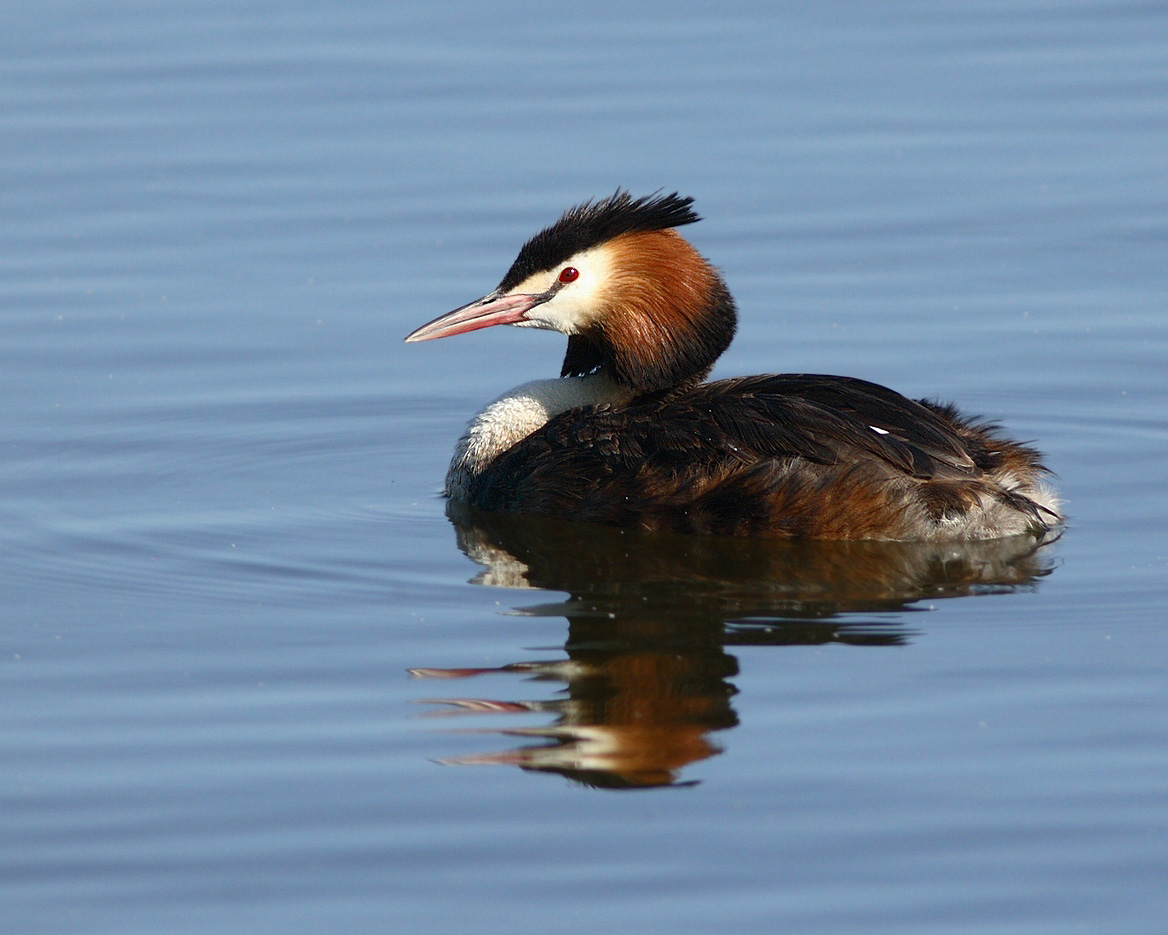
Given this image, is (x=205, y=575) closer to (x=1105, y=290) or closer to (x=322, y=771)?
(x=322, y=771)

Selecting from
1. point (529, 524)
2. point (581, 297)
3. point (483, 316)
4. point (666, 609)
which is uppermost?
point (581, 297)

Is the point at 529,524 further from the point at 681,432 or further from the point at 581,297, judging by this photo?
the point at 581,297

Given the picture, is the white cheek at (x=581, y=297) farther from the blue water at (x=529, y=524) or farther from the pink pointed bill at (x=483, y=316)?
the blue water at (x=529, y=524)

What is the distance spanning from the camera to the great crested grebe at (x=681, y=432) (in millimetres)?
7863

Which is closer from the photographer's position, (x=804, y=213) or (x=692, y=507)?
(x=692, y=507)

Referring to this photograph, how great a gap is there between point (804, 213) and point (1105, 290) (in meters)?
1.87

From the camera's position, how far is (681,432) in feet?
26.5

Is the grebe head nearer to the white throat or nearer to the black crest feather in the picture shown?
the black crest feather

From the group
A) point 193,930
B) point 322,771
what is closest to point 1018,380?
point 322,771

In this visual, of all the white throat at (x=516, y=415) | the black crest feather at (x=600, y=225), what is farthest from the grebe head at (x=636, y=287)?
the white throat at (x=516, y=415)

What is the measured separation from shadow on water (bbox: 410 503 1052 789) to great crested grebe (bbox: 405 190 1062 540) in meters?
0.13

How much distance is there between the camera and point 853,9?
14633 mm

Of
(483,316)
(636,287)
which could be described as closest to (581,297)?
(636,287)

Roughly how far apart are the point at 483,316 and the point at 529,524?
1.03m
